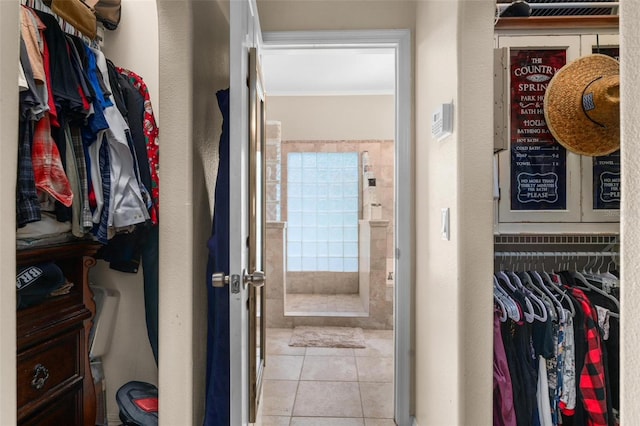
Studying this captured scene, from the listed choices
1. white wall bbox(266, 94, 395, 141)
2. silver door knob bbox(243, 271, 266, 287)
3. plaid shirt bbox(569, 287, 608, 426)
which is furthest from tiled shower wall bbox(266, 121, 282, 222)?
plaid shirt bbox(569, 287, 608, 426)

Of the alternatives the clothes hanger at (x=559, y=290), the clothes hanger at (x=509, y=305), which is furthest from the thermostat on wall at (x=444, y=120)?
the clothes hanger at (x=559, y=290)

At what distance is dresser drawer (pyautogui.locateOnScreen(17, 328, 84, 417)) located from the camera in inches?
53.8

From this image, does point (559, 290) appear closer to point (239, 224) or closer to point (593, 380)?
point (593, 380)

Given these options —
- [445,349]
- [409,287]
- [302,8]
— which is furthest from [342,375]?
[302,8]

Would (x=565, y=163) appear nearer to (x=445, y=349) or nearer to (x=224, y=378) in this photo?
(x=445, y=349)

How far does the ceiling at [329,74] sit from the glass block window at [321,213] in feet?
2.71

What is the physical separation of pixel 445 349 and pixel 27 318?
1.57m

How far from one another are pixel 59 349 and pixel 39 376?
0.13 meters

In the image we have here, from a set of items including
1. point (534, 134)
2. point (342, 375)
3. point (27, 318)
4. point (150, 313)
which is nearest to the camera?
point (27, 318)

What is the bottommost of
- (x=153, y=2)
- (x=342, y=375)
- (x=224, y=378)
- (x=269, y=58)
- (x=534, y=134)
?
(x=342, y=375)

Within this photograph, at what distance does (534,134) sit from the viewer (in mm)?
1738

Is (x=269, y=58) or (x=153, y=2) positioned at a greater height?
(x=269, y=58)

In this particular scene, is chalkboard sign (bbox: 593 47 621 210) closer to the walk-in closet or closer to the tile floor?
the walk-in closet

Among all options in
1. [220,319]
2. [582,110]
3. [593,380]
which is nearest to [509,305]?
[593,380]
